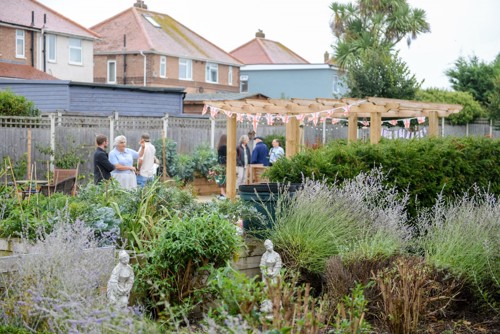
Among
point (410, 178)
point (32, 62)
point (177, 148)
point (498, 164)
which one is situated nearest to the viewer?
point (410, 178)

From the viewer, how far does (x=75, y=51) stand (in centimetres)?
4366

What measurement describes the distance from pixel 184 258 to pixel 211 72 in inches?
1864

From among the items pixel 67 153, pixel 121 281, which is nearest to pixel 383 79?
pixel 67 153

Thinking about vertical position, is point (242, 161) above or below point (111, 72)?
below

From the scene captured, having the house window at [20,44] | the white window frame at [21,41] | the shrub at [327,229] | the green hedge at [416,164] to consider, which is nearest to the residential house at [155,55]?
the white window frame at [21,41]

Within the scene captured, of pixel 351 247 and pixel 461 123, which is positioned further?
pixel 461 123

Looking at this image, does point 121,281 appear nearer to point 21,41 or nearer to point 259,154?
point 259,154

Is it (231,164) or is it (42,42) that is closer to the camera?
(231,164)

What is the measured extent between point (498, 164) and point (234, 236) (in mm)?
6865

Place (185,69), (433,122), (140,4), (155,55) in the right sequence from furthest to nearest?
(140,4), (185,69), (155,55), (433,122)

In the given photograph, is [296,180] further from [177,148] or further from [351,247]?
[177,148]

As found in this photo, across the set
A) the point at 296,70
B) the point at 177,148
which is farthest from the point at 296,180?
the point at 296,70

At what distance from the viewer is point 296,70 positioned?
57562mm

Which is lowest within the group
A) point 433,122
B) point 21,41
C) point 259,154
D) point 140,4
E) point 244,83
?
point 259,154
